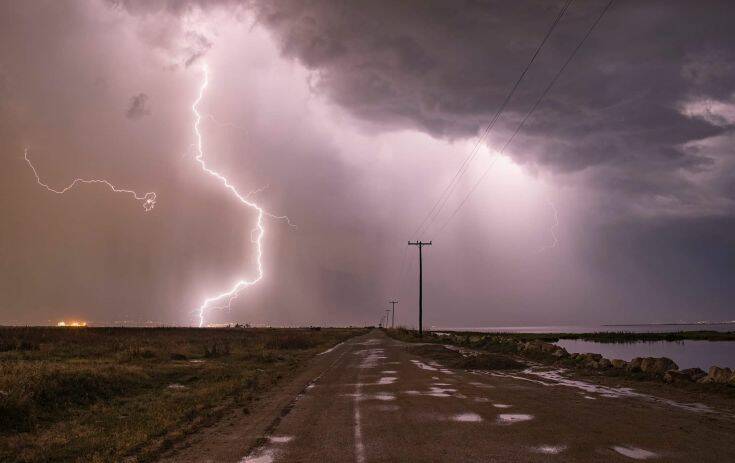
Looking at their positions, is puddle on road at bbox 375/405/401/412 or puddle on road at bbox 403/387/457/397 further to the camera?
puddle on road at bbox 403/387/457/397

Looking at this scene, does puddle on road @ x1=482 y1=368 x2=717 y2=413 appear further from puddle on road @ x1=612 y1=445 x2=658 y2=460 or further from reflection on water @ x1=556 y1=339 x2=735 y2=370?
reflection on water @ x1=556 y1=339 x2=735 y2=370

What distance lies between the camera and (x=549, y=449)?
8062mm

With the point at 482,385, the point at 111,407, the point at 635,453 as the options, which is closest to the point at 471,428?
the point at 635,453

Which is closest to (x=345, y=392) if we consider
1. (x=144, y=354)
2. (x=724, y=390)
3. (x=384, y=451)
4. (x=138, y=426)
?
(x=138, y=426)

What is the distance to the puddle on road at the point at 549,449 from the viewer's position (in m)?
7.87

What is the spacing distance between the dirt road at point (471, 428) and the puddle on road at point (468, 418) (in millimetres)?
22

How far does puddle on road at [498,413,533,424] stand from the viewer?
10.5m

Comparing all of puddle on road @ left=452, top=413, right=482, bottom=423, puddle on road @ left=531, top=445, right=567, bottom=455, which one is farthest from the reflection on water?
puddle on road @ left=531, top=445, right=567, bottom=455

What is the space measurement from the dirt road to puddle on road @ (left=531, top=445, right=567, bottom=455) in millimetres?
17

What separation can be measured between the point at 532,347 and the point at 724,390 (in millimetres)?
17419

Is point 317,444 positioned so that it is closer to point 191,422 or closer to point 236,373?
point 191,422

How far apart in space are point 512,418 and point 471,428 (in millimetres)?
1527

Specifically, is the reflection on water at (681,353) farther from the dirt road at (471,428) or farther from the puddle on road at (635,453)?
the puddle on road at (635,453)

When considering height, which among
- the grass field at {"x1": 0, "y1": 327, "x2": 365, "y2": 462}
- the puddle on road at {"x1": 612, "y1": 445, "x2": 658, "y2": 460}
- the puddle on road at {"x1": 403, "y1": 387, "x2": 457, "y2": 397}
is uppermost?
the puddle on road at {"x1": 612, "y1": 445, "x2": 658, "y2": 460}
